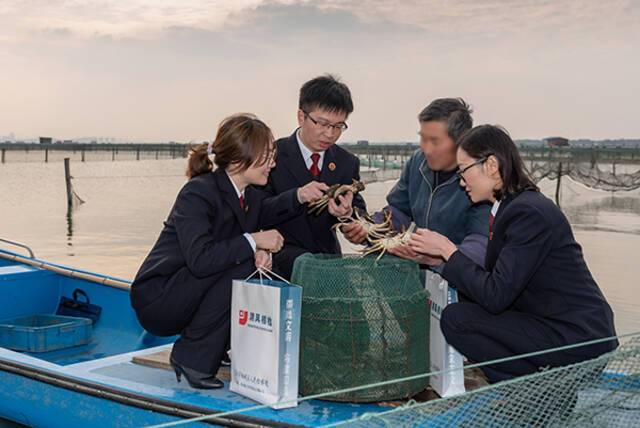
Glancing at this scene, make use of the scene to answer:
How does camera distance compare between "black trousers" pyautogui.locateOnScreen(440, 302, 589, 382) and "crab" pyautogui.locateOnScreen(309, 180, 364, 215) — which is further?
"crab" pyautogui.locateOnScreen(309, 180, 364, 215)

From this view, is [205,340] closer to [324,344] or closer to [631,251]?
[324,344]

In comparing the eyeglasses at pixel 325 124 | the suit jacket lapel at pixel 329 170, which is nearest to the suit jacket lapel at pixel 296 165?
the suit jacket lapel at pixel 329 170

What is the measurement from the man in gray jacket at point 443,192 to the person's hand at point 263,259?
79 centimetres

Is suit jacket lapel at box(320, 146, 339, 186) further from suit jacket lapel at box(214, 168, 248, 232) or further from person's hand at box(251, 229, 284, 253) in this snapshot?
person's hand at box(251, 229, 284, 253)

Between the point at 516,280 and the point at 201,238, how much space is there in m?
1.64

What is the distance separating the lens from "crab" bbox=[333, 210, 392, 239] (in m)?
4.43

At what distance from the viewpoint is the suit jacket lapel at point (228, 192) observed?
13.8ft

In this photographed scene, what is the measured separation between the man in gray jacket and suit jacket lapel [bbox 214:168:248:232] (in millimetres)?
819

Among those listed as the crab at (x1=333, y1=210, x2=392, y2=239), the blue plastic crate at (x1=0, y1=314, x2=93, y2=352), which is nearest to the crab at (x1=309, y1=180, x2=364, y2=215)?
the crab at (x1=333, y1=210, x2=392, y2=239)

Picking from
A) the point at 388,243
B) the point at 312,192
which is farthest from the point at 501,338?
the point at 312,192

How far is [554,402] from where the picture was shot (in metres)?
3.42

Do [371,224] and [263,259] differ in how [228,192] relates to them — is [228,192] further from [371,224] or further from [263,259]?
[371,224]

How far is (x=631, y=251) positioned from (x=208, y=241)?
551 inches

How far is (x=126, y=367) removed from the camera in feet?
15.0
